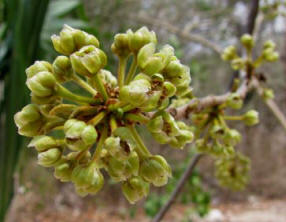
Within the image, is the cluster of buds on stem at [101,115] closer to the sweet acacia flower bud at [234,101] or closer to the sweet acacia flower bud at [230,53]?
the sweet acacia flower bud at [234,101]

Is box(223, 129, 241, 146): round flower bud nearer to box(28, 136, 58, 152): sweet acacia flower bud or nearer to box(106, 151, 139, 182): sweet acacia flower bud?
box(106, 151, 139, 182): sweet acacia flower bud

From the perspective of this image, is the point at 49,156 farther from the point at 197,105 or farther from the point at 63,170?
the point at 197,105

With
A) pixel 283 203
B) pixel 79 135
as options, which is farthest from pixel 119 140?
pixel 283 203

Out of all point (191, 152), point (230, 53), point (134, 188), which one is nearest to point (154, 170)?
point (134, 188)

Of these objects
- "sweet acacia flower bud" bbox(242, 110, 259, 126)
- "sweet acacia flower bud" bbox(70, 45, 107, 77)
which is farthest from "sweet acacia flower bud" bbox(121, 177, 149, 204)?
"sweet acacia flower bud" bbox(242, 110, 259, 126)

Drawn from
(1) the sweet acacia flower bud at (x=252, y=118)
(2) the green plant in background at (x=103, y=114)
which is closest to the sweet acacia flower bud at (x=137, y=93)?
(2) the green plant in background at (x=103, y=114)

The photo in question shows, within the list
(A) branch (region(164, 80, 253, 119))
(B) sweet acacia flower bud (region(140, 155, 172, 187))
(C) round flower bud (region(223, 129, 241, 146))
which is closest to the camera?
(B) sweet acacia flower bud (region(140, 155, 172, 187))
